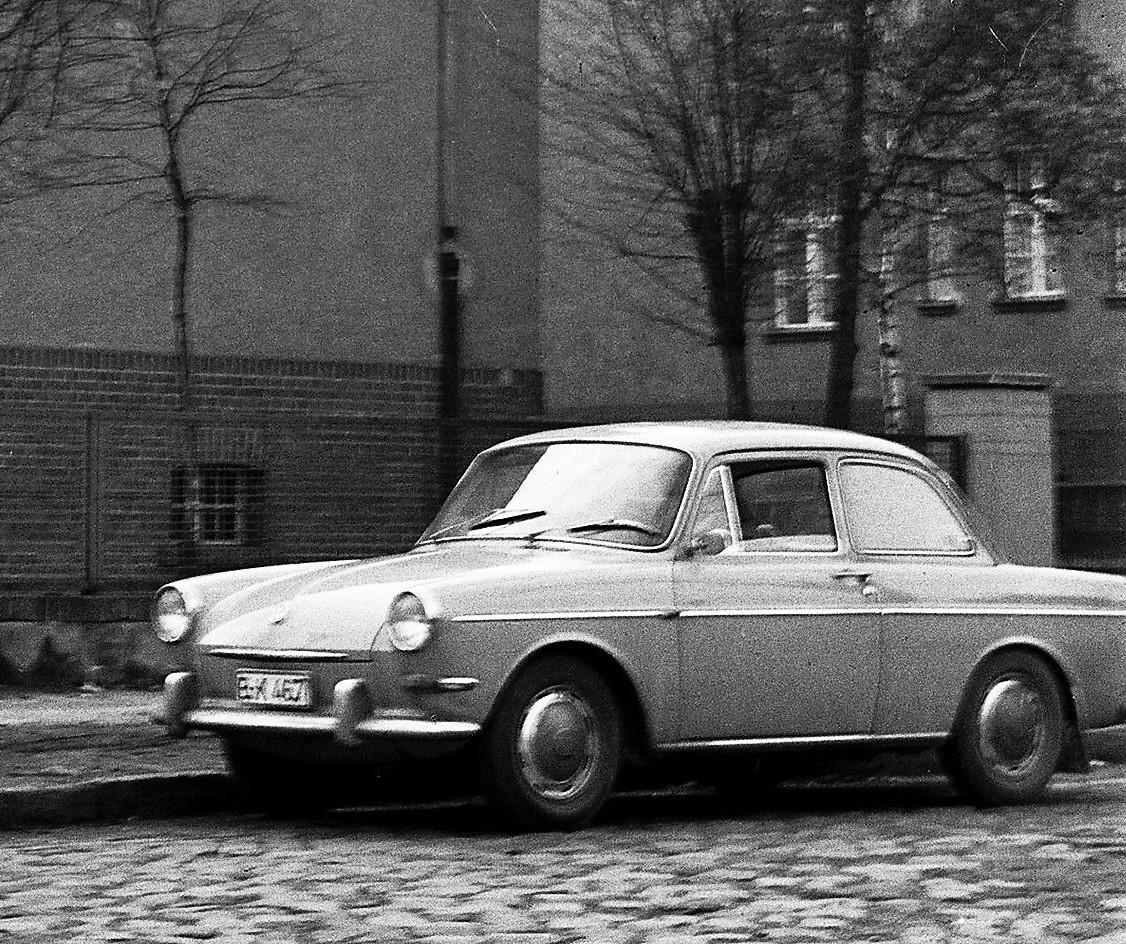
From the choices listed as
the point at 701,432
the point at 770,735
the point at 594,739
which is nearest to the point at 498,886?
the point at 594,739

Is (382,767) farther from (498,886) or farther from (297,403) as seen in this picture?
(297,403)

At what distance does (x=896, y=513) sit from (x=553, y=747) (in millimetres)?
2239

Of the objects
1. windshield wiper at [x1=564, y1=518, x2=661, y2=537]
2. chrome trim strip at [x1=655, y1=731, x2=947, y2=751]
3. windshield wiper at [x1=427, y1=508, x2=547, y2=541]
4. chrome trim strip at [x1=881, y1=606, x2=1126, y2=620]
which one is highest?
windshield wiper at [x1=427, y1=508, x2=547, y2=541]

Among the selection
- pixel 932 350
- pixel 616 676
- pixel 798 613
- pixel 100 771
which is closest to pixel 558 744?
pixel 616 676

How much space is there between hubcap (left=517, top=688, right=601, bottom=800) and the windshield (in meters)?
0.86

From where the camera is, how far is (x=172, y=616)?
10383 mm

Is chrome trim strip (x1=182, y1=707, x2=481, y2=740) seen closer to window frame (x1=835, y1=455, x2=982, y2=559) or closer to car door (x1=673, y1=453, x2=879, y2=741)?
car door (x1=673, y1=453, x2=879, y2=741)

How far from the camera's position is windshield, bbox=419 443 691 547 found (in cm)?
1026

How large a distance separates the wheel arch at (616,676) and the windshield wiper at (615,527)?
2.17 feet

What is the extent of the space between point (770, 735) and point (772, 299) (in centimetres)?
892

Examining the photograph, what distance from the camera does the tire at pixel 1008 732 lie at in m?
10.8

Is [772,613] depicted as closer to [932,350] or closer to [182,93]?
[182,93]

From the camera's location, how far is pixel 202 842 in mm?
9523

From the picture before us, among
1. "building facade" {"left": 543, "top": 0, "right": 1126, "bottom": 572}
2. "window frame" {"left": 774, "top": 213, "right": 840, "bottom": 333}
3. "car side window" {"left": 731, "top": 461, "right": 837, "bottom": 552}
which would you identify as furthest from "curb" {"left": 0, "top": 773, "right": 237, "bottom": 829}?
"building facade" {"left": 543, "top": 0, "right": 1126, "bottom": 572}
